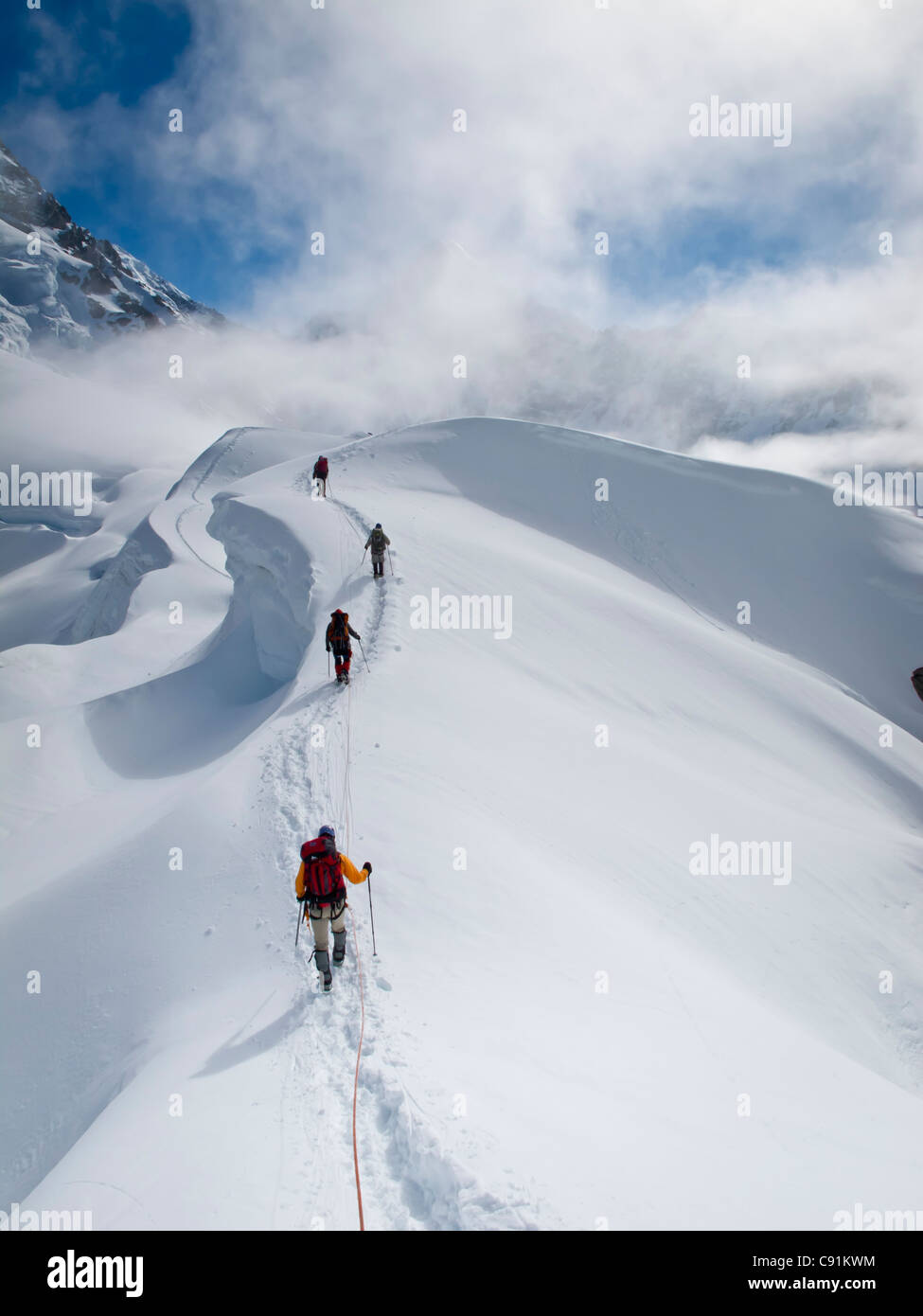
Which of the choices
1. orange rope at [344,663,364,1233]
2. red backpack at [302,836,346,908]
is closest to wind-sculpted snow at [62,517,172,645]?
orange rope at [344,663,364,1233]

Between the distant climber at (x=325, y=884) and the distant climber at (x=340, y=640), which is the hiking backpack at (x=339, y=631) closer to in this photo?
the distant climber at (x=340, y=640)

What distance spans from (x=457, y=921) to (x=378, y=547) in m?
12.9

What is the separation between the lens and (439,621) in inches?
Result: 709

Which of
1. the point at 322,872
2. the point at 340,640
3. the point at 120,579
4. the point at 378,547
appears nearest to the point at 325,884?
the point at 322,872

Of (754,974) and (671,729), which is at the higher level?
(671,729)

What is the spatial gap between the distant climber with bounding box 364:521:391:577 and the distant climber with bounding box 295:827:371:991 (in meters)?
13.0

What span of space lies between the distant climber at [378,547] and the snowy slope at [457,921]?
48 centimetres

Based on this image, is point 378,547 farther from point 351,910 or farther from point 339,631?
point 351,910

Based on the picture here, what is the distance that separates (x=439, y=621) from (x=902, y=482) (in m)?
29.3

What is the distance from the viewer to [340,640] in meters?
13.7

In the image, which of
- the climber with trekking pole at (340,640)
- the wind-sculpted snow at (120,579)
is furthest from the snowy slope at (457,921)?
the wind-sculpted snow at (120,579)
